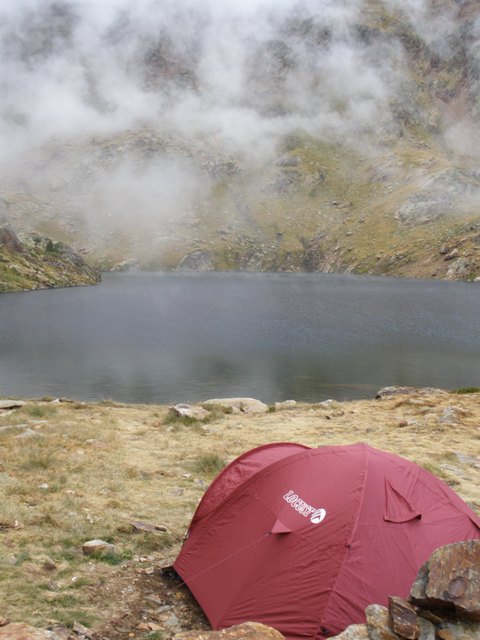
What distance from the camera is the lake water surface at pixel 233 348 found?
4406cm

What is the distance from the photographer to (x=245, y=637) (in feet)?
23.2

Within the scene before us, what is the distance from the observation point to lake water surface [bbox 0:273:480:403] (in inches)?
1735

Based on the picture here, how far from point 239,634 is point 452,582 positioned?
3010 millimetres

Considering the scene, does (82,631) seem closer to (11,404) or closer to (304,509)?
(304,509)

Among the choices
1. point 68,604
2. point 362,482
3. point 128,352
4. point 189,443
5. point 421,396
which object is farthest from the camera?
point 128,352

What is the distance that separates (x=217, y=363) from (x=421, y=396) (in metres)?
23.5

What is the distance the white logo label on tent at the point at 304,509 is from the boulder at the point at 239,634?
2378 mm

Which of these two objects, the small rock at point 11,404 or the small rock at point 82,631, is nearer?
the small rock at point 82,631

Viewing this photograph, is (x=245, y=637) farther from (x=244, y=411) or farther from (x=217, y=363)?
(x=217, y=363)

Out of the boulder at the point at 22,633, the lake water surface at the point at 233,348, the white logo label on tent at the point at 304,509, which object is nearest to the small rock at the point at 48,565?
the boulder at the point at 22,633

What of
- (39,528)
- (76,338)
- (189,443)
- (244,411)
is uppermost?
(39,528)

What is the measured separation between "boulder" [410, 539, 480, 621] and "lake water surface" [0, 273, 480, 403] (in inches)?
1307

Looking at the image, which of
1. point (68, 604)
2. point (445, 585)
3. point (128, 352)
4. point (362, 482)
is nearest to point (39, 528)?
point (68, 604)

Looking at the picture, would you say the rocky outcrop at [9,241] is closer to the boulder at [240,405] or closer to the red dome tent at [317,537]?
the boulder at [240,405]
